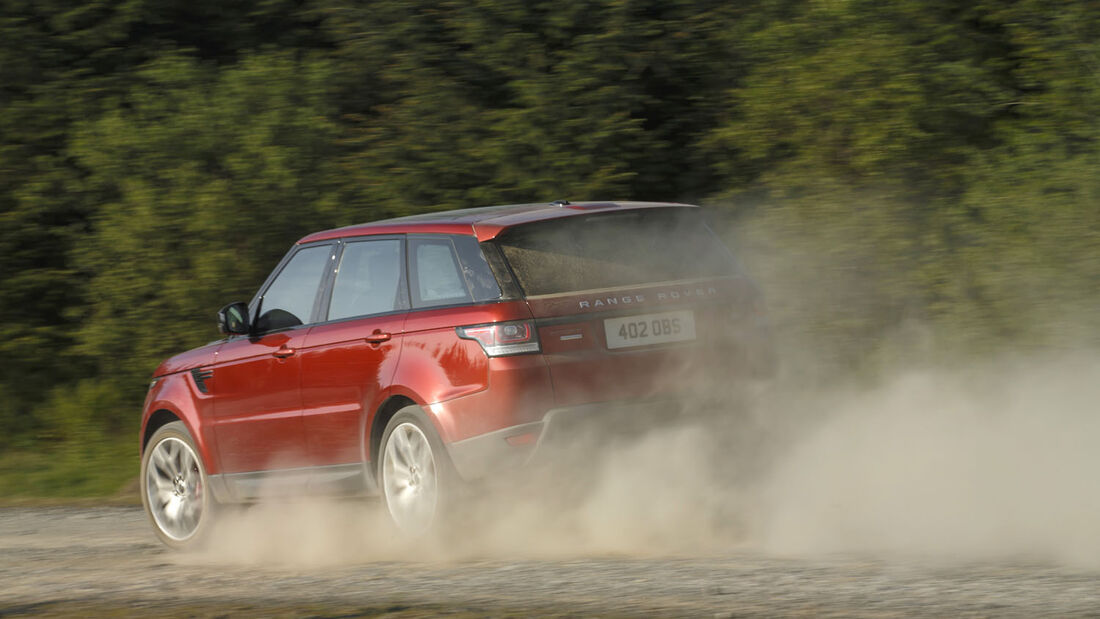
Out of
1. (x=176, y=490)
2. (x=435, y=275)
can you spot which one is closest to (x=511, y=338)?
(x=435, y=275)

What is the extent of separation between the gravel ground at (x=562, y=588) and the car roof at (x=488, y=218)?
65.8 inches

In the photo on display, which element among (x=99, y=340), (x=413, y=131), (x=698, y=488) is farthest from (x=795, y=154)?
(x=99, y=340)

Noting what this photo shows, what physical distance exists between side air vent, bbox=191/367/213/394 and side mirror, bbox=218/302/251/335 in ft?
1.28

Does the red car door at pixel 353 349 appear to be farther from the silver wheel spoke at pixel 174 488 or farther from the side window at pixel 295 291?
the silver wheel spoke at pixel 174 488

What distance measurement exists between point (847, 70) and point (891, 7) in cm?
73

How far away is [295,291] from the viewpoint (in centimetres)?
823

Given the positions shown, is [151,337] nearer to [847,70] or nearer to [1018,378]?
[847,70]

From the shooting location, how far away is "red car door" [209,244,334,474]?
7.98m

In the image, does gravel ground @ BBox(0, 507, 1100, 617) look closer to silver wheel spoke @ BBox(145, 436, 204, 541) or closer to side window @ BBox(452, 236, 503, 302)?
silver wheel spoke @ BBox(145, 436, 204, 541)

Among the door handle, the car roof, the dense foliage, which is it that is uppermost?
the dense foliage

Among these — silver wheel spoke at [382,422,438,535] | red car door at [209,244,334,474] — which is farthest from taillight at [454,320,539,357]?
red car door at [209,244,334,474]

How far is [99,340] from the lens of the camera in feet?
46.4

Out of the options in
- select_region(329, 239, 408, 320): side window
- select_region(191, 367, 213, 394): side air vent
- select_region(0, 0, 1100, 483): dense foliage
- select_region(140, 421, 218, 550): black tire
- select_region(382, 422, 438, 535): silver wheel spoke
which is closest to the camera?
select_region(382, 422, 438, 535): silver wheel spoke

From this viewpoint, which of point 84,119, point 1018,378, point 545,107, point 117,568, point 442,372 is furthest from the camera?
point 84,119
